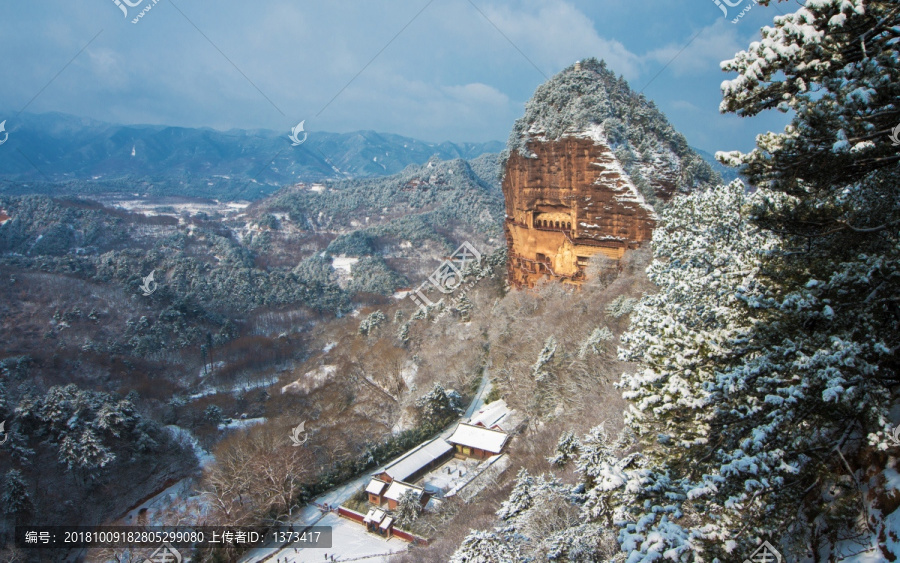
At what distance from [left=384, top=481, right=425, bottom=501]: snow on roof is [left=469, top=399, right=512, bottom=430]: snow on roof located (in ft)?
16.1

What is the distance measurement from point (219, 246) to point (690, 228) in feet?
326

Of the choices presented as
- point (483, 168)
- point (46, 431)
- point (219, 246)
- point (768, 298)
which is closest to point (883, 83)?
point (768, 298)

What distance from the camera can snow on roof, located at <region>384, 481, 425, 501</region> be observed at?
19.4 metres

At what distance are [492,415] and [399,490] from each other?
21.6 feet

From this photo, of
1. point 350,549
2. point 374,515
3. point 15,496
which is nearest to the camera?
point 350,549

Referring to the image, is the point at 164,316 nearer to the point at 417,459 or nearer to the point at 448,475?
the point at 417,459

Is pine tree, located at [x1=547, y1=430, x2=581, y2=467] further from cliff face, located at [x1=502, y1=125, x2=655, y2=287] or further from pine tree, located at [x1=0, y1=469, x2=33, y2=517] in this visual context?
pine tree, located at [x1=0, y1=469, x2=33, y2=517]

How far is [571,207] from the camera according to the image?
92.2ft

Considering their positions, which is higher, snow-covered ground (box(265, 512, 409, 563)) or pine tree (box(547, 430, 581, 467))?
pine tree (box(547, 430, 581, 467))

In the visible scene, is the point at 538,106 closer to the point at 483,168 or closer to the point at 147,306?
the point at 147,306

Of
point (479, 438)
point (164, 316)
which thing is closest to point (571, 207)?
point (479, 438)

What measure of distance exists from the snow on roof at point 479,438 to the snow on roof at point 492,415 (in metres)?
0.59

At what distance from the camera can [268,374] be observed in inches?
1909

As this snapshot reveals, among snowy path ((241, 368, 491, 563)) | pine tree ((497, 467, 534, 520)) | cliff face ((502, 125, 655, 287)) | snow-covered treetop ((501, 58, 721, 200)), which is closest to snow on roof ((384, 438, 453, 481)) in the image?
snowy path ((241, 368, 491, 563))
